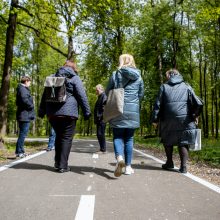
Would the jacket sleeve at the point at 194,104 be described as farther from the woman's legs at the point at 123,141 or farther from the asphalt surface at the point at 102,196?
the woman's legs at the point at 123,141

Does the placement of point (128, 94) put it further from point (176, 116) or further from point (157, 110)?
point (176, 116)

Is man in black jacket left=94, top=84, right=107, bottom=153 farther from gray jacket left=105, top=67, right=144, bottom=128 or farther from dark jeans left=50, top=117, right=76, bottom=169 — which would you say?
gray jacket left=105, top=67, right=144, bottom=128

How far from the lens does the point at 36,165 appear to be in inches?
318

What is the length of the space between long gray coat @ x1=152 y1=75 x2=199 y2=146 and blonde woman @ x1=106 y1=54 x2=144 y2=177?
845 mm

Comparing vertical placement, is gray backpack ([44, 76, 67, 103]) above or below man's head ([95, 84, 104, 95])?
below

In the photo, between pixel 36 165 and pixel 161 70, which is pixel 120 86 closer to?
pixel 36 165

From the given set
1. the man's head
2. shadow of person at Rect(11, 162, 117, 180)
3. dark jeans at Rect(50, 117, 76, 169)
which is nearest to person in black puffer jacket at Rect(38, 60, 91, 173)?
dark jeans at Rect(50, 117, 76, 169)

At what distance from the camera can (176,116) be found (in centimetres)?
752

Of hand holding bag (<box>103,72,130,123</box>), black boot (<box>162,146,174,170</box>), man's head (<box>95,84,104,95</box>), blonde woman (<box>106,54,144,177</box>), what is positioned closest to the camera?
hand holding bag (<box>103,72,130,123</box>)

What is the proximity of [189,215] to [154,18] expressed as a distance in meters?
24.7

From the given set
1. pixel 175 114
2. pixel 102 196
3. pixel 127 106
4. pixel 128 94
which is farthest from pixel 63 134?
pixel 102 196

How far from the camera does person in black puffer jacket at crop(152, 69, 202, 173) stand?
7457 millimetres

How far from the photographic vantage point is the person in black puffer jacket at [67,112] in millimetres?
6996

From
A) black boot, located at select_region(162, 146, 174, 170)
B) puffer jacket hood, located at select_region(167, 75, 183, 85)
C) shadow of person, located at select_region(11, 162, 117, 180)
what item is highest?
puffer jacket hood, located at select_region(167, 75, 183, 85)
